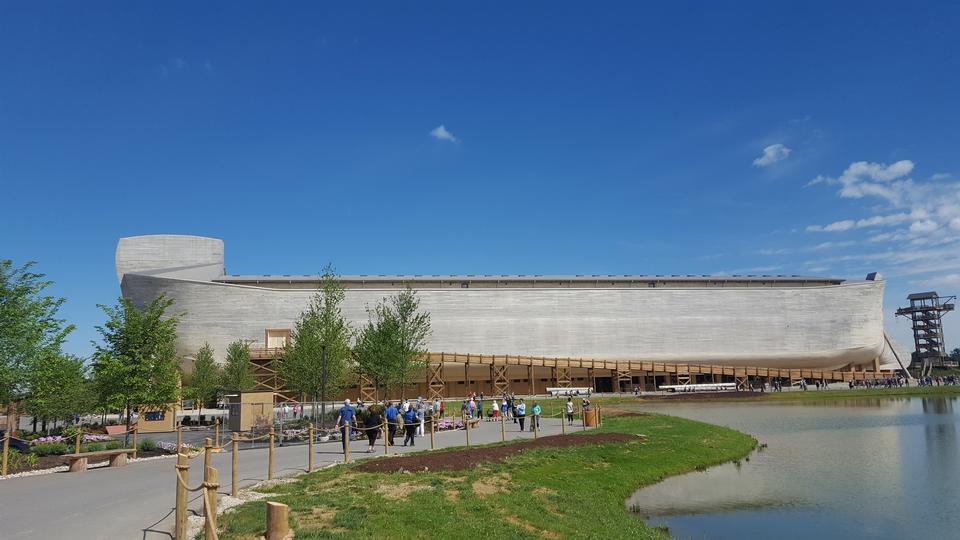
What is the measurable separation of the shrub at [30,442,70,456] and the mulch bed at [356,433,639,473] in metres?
13.2

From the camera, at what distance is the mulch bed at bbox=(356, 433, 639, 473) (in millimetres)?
17578

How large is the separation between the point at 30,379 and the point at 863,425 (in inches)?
1492

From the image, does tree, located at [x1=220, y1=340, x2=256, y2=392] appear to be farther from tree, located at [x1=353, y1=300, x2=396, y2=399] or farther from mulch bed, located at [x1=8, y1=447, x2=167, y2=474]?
mulch bed, located at [x1=8, y1=447, x2=167, y2=474]

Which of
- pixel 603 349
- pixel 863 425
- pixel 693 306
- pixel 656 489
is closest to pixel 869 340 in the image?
pixel 693 306

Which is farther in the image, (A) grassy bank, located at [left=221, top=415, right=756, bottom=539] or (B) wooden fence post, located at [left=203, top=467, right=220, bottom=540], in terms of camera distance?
(A) grassy bank, located at [left=221, top=415, right=756, bottom=539]

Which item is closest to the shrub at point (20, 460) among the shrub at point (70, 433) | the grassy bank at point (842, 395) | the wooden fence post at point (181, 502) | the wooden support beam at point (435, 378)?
the shrub at point (70, 433)

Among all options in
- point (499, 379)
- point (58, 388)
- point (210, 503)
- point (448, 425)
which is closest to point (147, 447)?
point (58, 388)

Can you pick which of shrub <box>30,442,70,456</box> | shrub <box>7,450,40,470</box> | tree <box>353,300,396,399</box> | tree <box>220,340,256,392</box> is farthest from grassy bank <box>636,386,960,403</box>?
shrub <box>7,450,40,470</box>

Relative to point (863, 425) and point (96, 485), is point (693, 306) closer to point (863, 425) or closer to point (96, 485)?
point (863, 425)

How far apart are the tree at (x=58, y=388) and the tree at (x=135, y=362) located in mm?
1970

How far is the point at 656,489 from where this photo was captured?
20.5 m

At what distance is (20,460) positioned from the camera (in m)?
20.9

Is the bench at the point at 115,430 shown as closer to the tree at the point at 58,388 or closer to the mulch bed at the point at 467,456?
the tree at the point at 58,388

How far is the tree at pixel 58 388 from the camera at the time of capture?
25.2 meters
